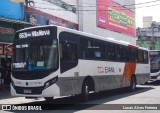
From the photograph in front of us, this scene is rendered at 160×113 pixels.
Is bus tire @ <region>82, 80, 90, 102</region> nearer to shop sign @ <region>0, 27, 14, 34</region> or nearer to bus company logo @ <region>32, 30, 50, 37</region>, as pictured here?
bus company logo @ <region>32, 30, 50, 37</region>

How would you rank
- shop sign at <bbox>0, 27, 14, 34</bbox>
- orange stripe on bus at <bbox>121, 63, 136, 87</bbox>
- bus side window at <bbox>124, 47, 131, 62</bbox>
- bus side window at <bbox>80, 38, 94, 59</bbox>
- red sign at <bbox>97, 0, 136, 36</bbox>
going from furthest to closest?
red sign at <bbox>97, 0, 136, 36</bbox>
shop sign at <bbox>0, 27, 14, 34</bbox>
bus side window at <bbox>124, 47, 131, 62</bbox>
orange stripe on bus at <bbox>121, 63, 136, 87</bbox>
bus side window at <bbox>80, 38, 94, 59</bbox>

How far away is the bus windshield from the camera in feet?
40.5

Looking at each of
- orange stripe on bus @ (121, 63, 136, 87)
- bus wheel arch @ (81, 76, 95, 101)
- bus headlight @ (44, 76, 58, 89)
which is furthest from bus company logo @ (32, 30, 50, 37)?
orange stripe on bus @ (121, 63, 136, 87)

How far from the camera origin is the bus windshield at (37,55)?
12352 millimetres

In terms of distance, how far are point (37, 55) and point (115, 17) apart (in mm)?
29645

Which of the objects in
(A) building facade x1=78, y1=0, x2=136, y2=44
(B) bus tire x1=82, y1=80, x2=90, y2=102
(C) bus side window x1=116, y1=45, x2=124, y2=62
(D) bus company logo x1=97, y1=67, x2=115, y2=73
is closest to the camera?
(B) bus tire x1=82, y1=80, x2=90, y2=102

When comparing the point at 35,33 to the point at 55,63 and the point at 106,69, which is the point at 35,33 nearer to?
the point at 55,63

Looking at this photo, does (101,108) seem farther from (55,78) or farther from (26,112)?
(26,112)

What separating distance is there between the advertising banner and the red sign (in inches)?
601

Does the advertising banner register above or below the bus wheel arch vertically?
above

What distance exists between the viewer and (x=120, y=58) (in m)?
19.0

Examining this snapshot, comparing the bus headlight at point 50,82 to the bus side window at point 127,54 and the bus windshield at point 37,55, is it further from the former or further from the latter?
the bus side window at point 127,54

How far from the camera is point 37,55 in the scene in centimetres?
1257

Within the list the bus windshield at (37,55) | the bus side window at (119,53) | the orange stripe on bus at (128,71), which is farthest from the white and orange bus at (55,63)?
the orange stripe on bus at (128,71)
